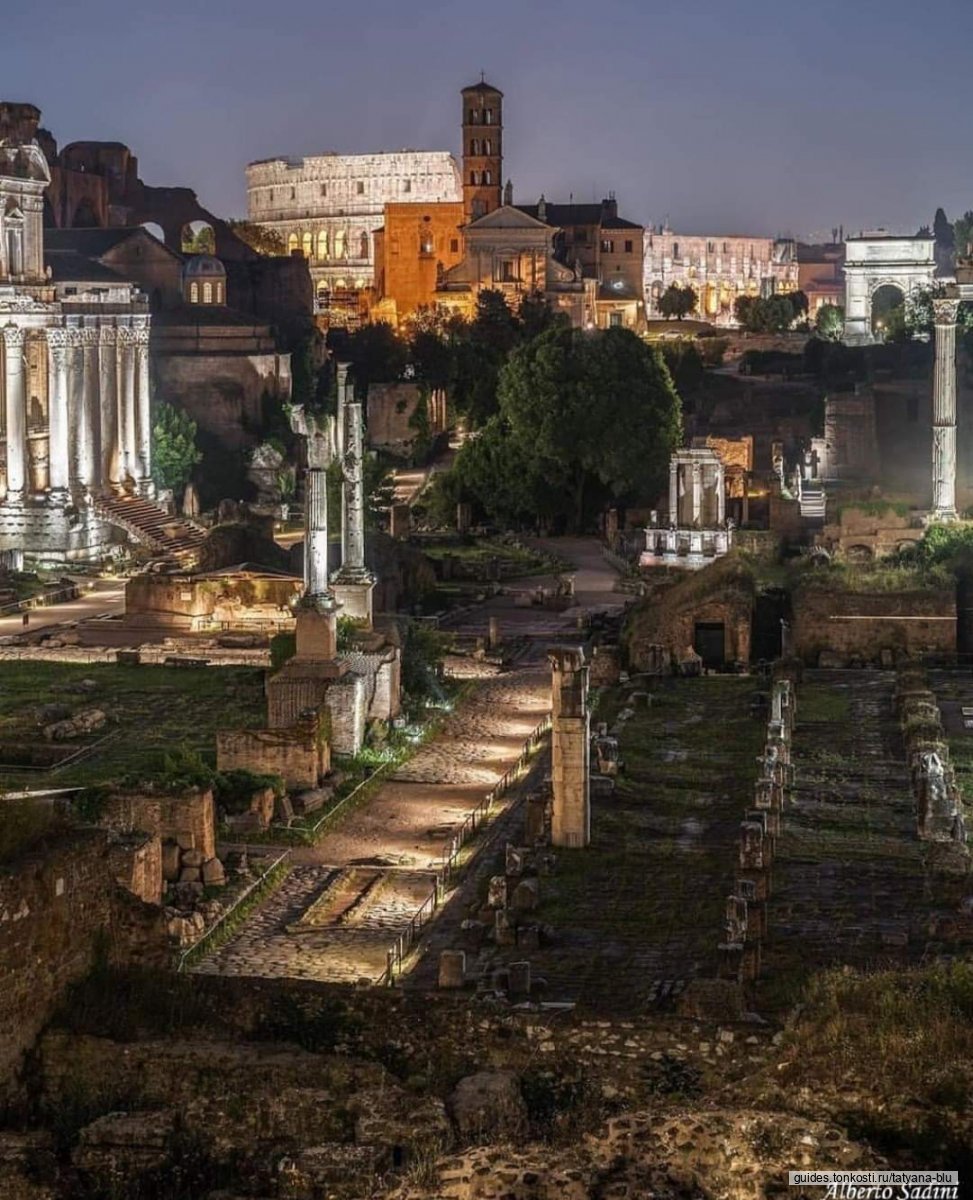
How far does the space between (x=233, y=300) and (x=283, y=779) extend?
193 feet

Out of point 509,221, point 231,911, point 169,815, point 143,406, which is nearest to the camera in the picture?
point 231,911

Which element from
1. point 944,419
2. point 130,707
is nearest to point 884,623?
point 130,707

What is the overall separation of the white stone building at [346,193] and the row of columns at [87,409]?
234 ft

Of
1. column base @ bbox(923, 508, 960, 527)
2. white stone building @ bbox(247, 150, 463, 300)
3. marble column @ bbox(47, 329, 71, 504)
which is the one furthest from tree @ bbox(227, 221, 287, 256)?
column base @ bbox(923, 508, 960, 527)

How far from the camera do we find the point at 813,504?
182 feet

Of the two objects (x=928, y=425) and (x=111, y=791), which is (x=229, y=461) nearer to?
(x=928, y=425)

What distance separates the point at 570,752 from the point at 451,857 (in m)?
1.75

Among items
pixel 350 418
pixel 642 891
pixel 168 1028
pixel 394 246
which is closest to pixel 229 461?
pixel 350 418

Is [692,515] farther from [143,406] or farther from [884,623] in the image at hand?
[884,623]

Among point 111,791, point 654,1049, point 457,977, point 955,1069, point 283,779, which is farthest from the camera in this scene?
point 283,779

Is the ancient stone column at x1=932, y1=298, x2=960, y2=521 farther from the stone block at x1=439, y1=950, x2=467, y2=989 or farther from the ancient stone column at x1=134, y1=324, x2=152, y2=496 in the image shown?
the stone block at x1=439, y1=950, x2=467, y2=989

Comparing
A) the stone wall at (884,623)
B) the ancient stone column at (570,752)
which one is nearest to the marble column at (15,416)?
the stone wall at (884,623)

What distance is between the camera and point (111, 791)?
24188mm

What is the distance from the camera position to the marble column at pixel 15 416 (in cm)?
5616
